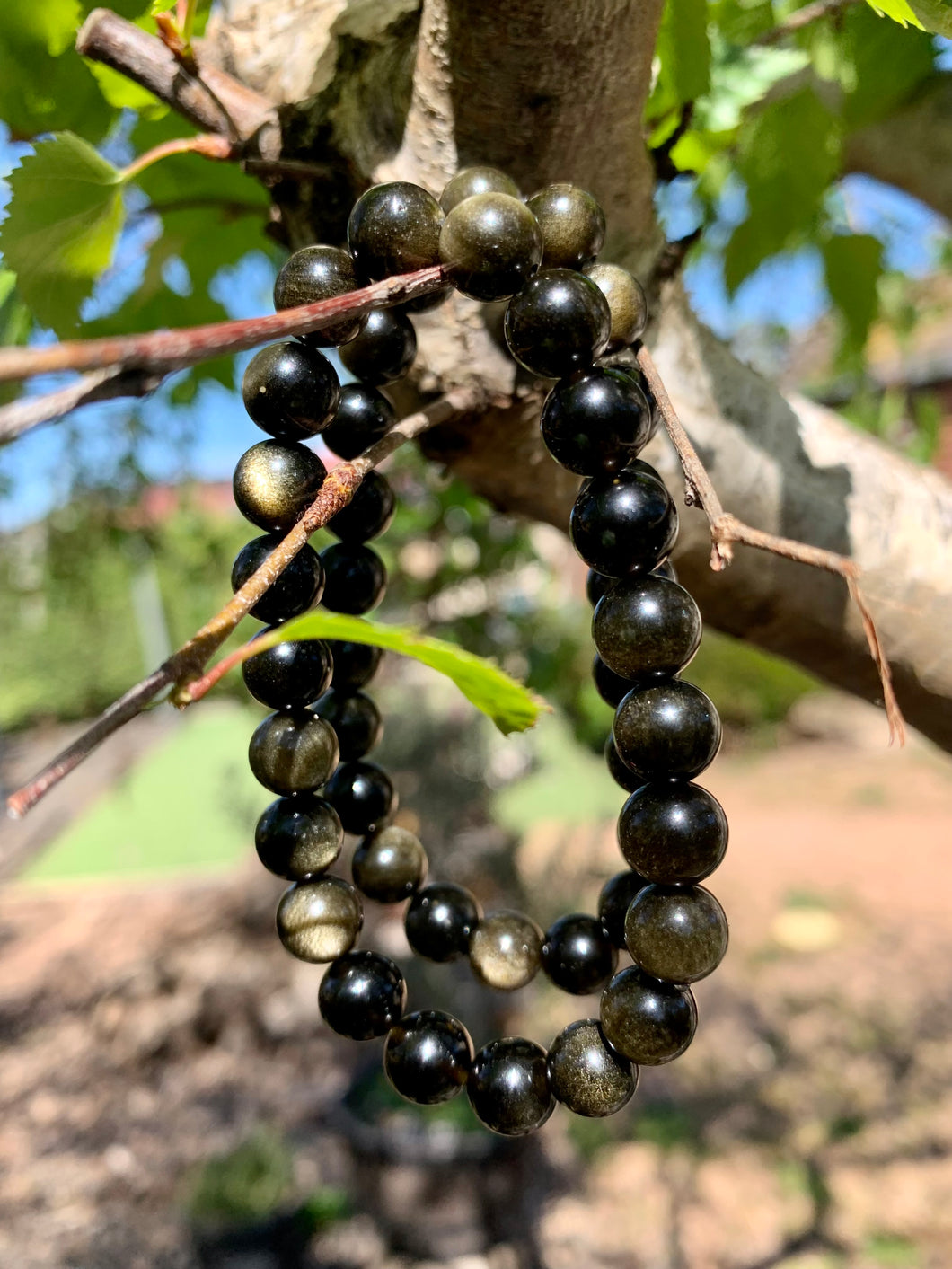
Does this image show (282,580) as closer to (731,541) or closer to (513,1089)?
(731,541)

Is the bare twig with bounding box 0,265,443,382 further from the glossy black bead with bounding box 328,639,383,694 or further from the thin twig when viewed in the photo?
the glossy black bead with bounding box 328,639,383,694

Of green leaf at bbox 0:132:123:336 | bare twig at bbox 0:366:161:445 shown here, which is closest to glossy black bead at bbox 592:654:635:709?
bare twig at bbox 0:366:161:445

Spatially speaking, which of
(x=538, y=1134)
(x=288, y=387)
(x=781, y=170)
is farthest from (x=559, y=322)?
(x=538, y=1134)

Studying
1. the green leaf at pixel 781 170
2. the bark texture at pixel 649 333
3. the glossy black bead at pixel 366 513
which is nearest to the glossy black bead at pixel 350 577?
the glossy black bead at pixel 366 513

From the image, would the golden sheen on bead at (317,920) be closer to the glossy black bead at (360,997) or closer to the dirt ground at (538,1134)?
the glossy black bead at (360,997)

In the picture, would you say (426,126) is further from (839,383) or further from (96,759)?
(96,759)

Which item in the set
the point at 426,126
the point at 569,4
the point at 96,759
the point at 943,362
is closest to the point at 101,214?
the point at 426,126
